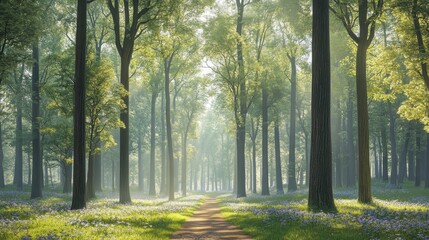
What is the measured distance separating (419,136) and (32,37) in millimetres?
41712

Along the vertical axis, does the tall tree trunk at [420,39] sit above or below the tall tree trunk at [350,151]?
above

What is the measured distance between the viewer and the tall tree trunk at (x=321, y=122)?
46.6 ft

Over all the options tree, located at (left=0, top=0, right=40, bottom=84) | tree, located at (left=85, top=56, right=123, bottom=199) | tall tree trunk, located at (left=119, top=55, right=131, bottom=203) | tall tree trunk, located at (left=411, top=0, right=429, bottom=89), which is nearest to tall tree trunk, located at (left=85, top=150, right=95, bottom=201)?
tree, located at (left=85, top=56, right=123, bottom=199)

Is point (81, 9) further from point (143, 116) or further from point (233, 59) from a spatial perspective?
point (143, 116)

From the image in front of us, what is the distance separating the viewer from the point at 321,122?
1434 centimetres

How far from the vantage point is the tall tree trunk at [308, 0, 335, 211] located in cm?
1421

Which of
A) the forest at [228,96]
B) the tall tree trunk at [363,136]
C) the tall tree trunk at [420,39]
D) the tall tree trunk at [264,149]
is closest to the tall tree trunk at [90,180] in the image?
the forest at [228,96]

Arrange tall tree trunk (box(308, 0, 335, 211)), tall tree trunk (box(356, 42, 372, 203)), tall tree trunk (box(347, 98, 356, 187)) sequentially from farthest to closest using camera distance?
1. tall tree trunk (box(347, 98, 356, 187))
2. tall tree trunk (box(356, 42, 372, 203))
3. tall tree trunk (box(308, 0, 335, 211))

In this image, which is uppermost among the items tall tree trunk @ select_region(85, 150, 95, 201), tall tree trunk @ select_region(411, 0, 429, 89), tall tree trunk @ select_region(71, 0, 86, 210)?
tall tree trunk @ select_region(411, 0, 429, 89)

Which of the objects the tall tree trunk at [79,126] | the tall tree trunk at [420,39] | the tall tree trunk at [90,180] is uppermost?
the tall tree trunk at [420,39]

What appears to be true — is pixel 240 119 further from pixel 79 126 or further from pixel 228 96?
pixel 79 126

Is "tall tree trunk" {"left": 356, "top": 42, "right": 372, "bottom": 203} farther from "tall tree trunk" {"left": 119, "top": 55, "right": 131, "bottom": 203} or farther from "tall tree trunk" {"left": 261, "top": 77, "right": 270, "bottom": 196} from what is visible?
"tall tree trunk" {"left": 261, "top": 77, "right": 270, "bottom": 196}

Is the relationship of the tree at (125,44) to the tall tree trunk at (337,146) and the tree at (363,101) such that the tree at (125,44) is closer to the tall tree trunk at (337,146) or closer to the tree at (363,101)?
the tree at (363,101)

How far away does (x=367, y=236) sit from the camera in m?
8.52
